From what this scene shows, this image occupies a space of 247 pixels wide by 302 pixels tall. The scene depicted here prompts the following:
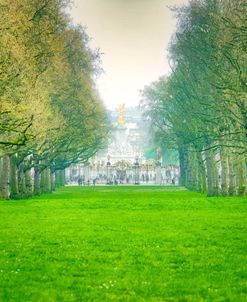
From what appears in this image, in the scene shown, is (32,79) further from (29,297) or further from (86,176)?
(86,176)

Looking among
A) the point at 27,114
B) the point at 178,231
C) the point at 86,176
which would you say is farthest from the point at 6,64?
the point at 86,176

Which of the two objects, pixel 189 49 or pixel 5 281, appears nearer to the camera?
pixel 5 281

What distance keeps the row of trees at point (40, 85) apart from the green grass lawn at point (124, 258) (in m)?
3.89

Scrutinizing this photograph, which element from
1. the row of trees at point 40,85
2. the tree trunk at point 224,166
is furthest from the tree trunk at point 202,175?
the row of trees at point 40,85

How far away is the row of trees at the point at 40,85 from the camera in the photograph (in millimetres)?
27953

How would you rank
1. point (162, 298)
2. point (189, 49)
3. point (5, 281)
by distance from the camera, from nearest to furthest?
1. point (162, 298)
2. point (5, 281)
3. point (189, 49)

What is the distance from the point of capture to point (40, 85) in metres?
35.5

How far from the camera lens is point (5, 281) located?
32.9 feet

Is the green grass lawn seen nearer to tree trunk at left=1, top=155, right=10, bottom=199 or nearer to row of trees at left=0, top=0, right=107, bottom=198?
row of trees at left=0, top=0, right=107, bottom=198

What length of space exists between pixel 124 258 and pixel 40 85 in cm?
2436

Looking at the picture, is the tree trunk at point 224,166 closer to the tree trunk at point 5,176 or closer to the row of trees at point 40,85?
the row of trees at point 40,85

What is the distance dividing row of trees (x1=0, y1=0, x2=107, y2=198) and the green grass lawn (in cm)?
389

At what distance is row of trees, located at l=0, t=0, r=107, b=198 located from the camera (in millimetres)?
27953

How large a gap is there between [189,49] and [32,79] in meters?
11.3
